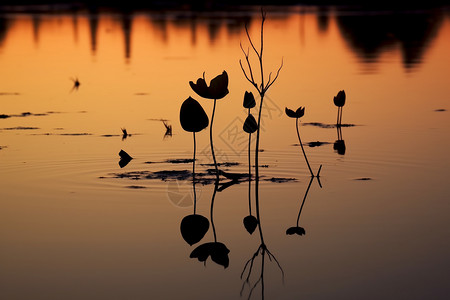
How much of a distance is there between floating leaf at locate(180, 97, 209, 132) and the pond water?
502 millimetres

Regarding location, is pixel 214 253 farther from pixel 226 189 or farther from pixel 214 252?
pixel 226 189

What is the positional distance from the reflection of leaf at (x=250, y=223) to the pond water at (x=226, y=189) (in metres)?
0.05

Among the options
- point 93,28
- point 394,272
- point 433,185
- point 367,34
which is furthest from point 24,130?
point 93,28

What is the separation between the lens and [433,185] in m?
8.29

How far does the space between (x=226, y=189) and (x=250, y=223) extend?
1.35m

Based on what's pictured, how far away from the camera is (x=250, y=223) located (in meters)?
6.99

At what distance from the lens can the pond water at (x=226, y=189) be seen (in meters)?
5.56

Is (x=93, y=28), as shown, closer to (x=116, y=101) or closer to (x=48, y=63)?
(x=48, y=63)

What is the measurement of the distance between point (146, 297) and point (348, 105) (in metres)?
9.88

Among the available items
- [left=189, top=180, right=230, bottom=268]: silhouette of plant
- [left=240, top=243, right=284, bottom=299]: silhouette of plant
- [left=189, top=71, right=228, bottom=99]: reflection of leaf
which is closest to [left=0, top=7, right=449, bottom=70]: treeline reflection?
[left=189, top=71, right=228, bottom=99]: reflection of leaf

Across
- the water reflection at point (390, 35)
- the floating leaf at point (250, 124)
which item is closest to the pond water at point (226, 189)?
the floating leaf at point (250, 124)

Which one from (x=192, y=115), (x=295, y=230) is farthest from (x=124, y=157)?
(x=295, y=230)

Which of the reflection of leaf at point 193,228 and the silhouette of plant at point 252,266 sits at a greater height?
the reflection of leaf at point 193,228

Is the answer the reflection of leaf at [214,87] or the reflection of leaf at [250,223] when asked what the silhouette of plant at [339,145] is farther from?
the reflection of leaf at [250,223]
